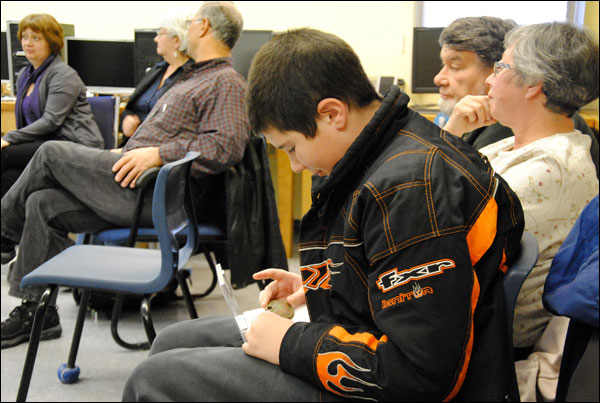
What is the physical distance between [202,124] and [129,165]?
0.30 m

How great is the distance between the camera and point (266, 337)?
0.85 meters

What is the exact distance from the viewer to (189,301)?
200 centimetres

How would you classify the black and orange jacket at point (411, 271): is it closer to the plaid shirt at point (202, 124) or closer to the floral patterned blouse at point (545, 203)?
the floral patterned blouse at point (545, 203)

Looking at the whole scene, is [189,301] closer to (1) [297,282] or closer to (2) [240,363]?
(1) [297,282]

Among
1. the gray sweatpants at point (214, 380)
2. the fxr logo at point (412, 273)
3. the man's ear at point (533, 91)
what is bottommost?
the gray sweatpants at point (214, 380)

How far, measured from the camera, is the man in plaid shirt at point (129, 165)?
1.69m

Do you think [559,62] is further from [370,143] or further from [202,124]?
[202,124]

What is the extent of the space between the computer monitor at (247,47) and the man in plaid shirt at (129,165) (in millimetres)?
404

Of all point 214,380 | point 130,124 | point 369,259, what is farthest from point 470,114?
point 130,124

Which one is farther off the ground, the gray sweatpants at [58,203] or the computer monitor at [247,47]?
the computer monitor at [247,47]

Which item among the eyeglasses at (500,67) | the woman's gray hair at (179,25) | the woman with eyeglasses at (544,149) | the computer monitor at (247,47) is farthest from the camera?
the computer monitor at (247,47)

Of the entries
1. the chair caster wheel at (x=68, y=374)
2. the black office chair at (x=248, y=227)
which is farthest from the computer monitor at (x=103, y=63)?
the chair caster wheel at (x=68, y=374)

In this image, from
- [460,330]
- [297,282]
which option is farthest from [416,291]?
[297,282]

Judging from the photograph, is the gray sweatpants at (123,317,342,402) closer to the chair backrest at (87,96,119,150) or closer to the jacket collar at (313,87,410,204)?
the jacket collar at (313,87,410,204)
